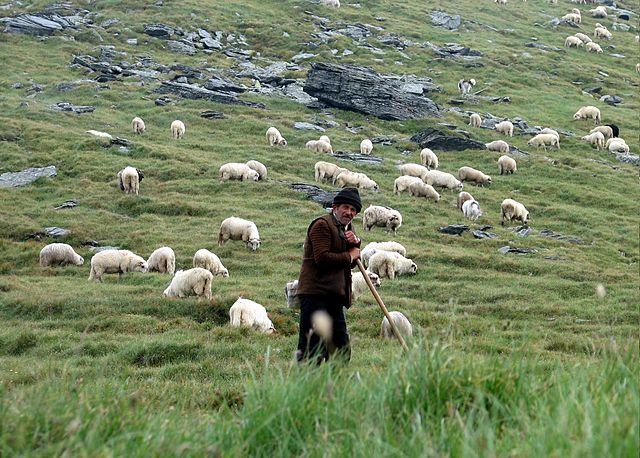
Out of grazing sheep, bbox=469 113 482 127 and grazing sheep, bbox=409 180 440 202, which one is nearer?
grazing sheep, bbox=409 180 440 202

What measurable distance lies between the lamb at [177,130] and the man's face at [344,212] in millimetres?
30587

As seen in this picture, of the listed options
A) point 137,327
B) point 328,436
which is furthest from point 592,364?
point 137,327

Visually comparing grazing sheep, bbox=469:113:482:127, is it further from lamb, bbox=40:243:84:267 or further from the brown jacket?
the brown jacket

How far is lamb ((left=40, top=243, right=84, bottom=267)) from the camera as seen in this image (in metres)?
20.1

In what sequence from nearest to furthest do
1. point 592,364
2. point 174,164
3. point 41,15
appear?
point 592,364 < point 174,164 < point 41,15

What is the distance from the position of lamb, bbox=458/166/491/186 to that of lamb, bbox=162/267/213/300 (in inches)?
785

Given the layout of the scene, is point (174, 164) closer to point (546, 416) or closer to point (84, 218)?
point (84, 218)

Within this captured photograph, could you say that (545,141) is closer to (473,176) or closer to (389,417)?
(473,176)

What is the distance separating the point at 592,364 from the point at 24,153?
1263 inches

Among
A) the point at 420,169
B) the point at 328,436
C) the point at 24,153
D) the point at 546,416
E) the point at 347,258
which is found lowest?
the point at 24,153

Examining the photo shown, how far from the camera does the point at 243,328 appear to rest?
13109mm

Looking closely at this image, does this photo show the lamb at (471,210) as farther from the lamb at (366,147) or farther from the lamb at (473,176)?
the lamb at (366,147)

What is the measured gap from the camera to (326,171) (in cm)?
3097

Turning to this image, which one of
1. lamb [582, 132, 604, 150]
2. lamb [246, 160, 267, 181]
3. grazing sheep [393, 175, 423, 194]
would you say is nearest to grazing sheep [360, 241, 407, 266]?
grazing sheep [393, 175, 423, 194]
